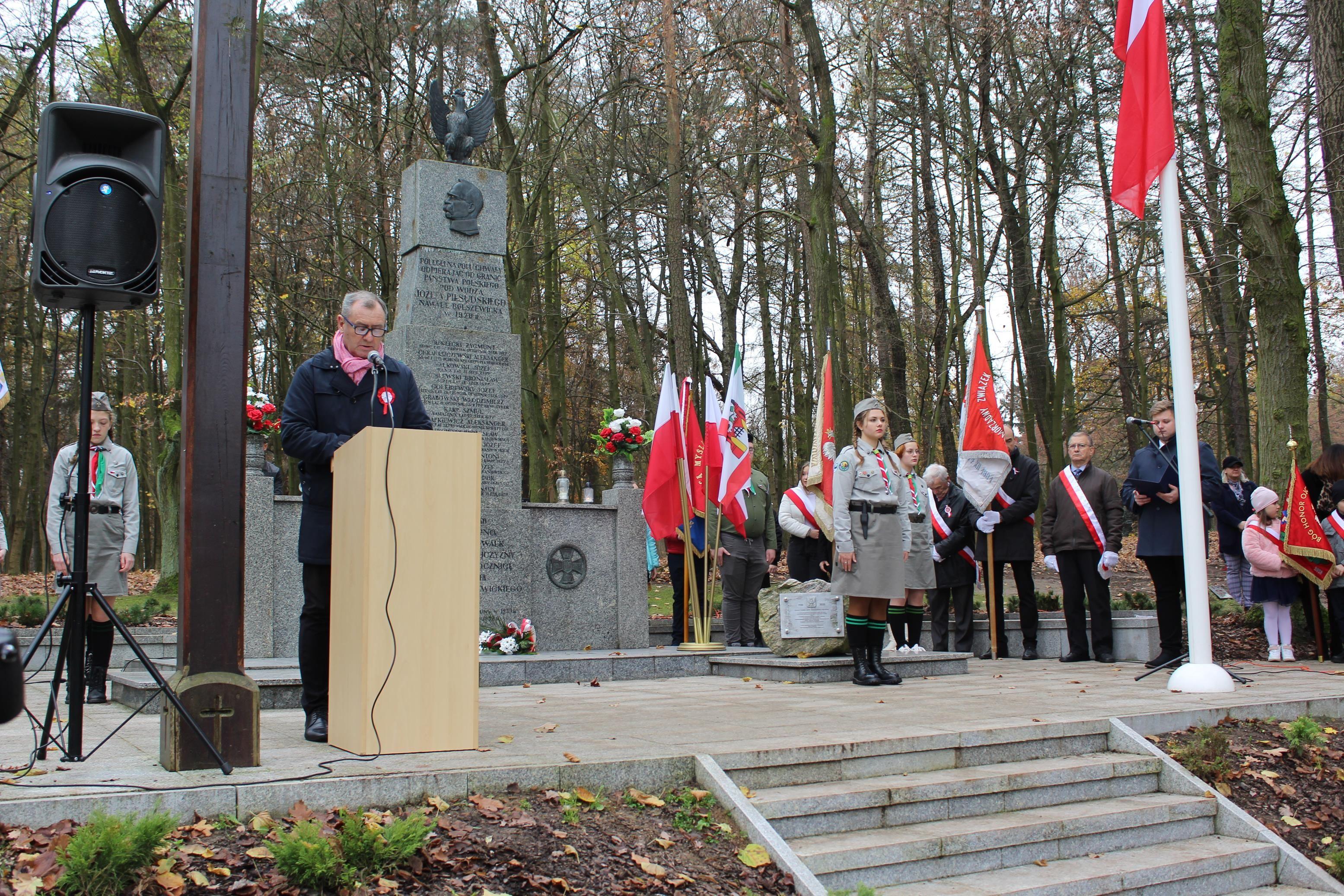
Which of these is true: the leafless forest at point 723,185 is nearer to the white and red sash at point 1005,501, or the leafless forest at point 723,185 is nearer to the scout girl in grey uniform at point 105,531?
the white and red sash at point 1005,501

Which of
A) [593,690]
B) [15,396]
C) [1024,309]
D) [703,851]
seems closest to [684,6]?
[1024,309]

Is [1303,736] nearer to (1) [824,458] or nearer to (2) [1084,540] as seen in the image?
(2) [1084,540]

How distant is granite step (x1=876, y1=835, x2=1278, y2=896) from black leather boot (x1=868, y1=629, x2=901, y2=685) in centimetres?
328

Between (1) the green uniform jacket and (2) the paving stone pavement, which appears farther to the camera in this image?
(1) the green uniform jacket

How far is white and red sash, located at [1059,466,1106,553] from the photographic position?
10.1 metres

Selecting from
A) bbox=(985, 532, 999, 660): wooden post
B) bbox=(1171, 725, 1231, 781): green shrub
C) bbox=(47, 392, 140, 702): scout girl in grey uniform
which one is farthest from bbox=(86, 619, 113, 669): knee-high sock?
bbox=(985, 532, 999, 660): wooden post

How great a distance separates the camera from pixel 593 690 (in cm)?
843

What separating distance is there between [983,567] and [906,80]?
482 inches

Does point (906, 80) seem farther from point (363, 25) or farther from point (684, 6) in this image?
point (363, 25)

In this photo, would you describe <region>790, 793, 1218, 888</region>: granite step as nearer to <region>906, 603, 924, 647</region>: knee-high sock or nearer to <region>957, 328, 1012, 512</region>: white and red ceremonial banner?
<region>906, 603, 924, 647</region>: knee-high sock

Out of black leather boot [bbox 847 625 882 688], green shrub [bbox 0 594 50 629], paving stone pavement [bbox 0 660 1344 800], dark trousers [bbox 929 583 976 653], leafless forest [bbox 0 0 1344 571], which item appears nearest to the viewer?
paving stone pavement [bbox 0 660 1344 800]

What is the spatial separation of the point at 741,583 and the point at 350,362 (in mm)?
6492

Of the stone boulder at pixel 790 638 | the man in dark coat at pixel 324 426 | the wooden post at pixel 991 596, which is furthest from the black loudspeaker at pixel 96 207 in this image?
the wooden post at pixel 991 596

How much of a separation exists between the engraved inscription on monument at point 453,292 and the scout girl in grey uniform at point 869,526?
4183mm
